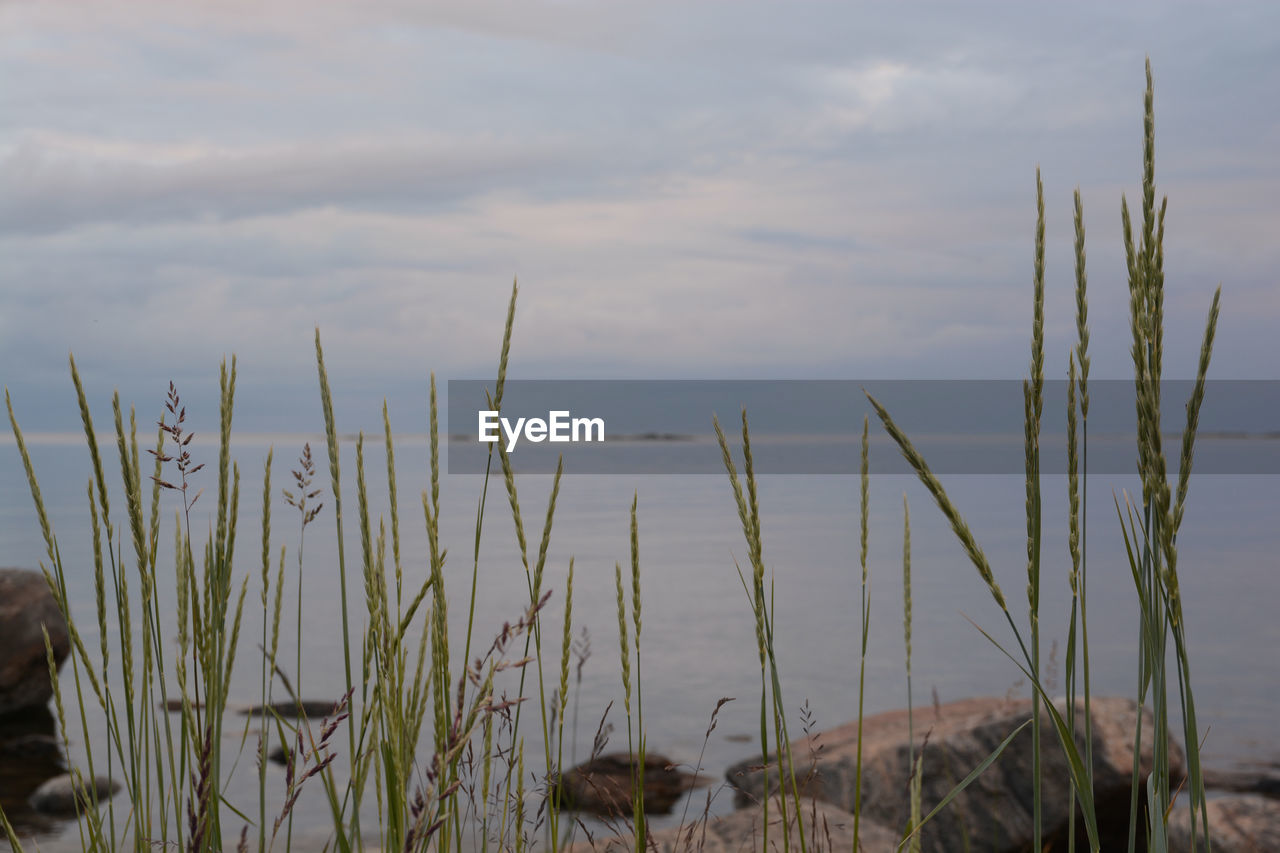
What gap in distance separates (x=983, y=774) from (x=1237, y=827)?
1030 mm

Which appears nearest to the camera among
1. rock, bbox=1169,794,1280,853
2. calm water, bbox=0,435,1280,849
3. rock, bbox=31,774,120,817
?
rock, bbox=1169,794,1280,853

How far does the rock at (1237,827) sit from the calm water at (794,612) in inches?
50.5

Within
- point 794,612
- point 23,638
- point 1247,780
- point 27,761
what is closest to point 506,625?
point 1247,780

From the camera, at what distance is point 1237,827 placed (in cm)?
414

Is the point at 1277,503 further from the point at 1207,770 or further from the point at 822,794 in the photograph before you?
the point at 822,794

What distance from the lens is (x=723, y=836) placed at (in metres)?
3.31

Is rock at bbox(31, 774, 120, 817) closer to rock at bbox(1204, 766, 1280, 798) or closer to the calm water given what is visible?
the calm water

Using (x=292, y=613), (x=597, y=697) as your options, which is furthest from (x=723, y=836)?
(x=292, y=613)

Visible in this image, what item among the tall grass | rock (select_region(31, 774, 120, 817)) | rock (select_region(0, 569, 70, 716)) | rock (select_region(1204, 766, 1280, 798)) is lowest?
rock (select_region(1204, 766, 1280, 798))

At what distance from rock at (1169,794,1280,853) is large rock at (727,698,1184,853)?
50 centimetres

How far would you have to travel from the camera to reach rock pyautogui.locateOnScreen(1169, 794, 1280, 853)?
4.05m

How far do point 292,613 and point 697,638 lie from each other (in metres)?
5.44

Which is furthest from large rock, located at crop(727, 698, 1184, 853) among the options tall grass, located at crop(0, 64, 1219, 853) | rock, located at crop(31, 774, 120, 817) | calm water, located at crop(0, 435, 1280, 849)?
rock, located at crop(31, 774, 120, 817)

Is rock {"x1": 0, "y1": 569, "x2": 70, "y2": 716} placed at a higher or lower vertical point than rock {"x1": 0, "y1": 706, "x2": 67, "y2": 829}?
higher
